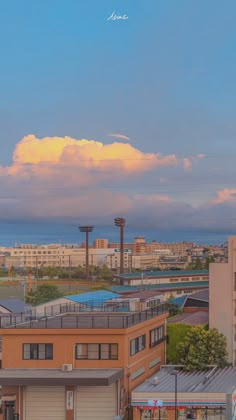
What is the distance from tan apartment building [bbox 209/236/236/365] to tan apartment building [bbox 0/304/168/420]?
770 cm

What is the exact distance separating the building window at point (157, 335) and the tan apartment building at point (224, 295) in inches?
133

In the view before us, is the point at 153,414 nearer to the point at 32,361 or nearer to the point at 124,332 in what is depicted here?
the point at 124,332

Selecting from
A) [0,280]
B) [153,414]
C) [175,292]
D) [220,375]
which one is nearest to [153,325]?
[220,375]

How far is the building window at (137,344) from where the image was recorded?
32.0m

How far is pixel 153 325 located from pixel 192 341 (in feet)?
7.54

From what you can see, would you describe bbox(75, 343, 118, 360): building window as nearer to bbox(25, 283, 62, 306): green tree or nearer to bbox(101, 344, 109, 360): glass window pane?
bbox(101, 344, 109, 360): glass window pane

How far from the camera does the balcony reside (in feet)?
106

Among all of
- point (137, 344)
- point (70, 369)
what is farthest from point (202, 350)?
point (70, 369)

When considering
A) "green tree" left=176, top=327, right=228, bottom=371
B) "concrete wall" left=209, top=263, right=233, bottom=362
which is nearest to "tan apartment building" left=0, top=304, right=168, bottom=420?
"green tree" left=176, top=327, right=228, bottom=371

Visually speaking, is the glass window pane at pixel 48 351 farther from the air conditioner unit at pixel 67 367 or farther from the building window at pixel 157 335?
the building window at pixel 157 335

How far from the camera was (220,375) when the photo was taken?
33062 mm

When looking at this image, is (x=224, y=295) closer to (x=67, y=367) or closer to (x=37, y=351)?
(x=67, y=367)

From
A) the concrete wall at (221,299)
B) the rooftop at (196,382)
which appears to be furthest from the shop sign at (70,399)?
the concrete wall at (221,299)

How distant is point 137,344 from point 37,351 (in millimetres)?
5282
